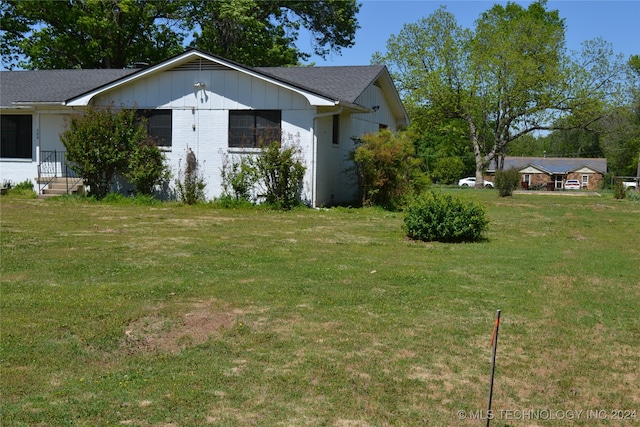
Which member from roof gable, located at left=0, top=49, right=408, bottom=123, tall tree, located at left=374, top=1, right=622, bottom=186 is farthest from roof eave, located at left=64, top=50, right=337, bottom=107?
tall tree, located at left=374, top=1, right=622, bottom=186

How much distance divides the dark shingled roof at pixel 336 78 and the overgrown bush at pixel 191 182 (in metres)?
3.30

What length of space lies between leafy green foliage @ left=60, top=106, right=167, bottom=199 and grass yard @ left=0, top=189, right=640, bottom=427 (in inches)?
323

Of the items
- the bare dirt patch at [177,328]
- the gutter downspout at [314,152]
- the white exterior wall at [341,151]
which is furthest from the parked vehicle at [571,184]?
the bare dirt patch at [177,328]

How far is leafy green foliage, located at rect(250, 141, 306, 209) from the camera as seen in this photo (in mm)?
17938

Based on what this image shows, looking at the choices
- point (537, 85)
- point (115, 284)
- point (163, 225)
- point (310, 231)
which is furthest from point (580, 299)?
point (537, 85)

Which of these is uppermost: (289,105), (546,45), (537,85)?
(546,45)

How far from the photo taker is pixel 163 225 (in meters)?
13.8

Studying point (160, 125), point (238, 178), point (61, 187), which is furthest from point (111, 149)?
point (238, 178)

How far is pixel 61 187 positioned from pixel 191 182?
4473 millimetres

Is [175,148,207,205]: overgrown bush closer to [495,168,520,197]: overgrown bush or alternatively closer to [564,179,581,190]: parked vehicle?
[495,168,520,197]: overgrown bush

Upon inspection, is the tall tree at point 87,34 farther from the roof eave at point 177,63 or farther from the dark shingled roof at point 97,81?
the roof eave at point 177,63

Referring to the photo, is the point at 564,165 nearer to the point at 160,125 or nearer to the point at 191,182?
the point at 160,125

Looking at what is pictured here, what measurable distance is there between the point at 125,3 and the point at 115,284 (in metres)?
25.8

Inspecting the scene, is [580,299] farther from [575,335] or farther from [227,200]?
[227,200]
